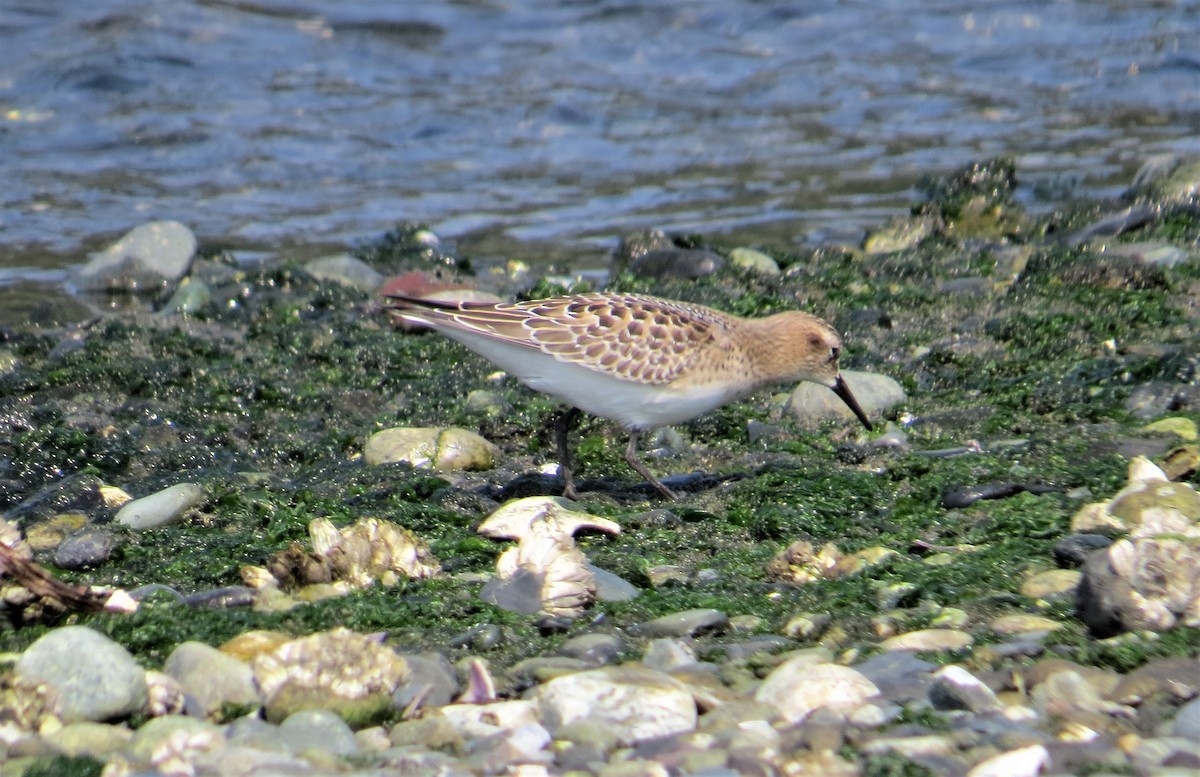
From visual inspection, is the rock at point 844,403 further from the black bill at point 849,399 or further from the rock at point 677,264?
the rock at point 677,264

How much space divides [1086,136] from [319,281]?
7417 mm

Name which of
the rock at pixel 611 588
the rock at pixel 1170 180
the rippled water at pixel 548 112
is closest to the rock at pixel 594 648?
the rock at pixel 611 588

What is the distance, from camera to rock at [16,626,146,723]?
327 centimetres

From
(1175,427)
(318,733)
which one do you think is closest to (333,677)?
(318,733)

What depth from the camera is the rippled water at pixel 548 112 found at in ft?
37.2

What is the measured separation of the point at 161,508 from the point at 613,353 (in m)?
1.79

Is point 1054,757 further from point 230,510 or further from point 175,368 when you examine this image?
point 175,368

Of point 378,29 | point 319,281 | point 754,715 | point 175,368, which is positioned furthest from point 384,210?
point 754,715

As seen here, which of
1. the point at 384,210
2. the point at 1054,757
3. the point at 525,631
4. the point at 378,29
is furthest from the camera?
the point at 378,29

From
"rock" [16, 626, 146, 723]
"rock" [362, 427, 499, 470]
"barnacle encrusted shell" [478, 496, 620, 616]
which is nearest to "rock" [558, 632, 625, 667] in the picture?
"barnacle encrusted shell" [478, 496, 620, 616]

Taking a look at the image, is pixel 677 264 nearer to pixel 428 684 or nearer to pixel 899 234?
pixel 899 234

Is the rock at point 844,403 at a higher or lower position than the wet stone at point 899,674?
lower

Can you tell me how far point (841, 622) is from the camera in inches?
159

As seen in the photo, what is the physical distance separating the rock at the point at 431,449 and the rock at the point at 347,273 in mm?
3077
